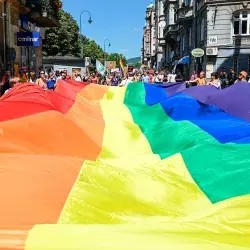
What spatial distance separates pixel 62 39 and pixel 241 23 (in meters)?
33.6

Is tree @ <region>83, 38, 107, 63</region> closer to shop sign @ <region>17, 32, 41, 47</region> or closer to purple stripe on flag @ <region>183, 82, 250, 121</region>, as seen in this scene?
shop sign @ <region>17, 32, 41, 47</region>

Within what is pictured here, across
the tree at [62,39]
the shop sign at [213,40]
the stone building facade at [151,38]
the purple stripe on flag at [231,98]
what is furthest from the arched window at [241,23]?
the stone building facade at [151,38]

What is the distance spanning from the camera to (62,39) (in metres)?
59.5

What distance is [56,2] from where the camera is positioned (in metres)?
28.0

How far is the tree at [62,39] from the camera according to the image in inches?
2260

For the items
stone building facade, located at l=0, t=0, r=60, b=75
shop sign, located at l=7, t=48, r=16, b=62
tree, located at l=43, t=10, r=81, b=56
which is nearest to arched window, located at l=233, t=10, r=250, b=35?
stone building facade, located at l=0, t=0, r=60, b=75

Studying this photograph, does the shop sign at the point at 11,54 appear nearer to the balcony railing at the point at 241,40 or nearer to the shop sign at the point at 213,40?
the shop sign at the point at 213,40

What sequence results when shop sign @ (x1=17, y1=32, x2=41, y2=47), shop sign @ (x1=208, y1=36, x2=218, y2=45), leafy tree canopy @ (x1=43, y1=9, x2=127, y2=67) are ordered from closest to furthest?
1. shop sign @ (x1=17, y1=32, x2=41, y2=47)
2. shop sign @ (x1=208, y1=36, x2=218, y2=45)
3. leafy tree canopy @ (x1=43, y1=9, x2=127, y2=67)

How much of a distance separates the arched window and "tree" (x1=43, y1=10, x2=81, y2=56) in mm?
29524

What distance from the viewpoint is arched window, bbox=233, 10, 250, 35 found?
30.4 m

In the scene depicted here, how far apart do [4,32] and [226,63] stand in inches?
Result: 661

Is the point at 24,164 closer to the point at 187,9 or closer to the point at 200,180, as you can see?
the point at 200,180

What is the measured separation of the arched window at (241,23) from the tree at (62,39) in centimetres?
2952

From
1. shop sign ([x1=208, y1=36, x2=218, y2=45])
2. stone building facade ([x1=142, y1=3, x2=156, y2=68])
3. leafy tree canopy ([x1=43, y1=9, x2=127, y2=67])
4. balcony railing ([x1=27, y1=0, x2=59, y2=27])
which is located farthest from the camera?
stone building facade ([x1=142, y1=3, x2=156, y2=68])
